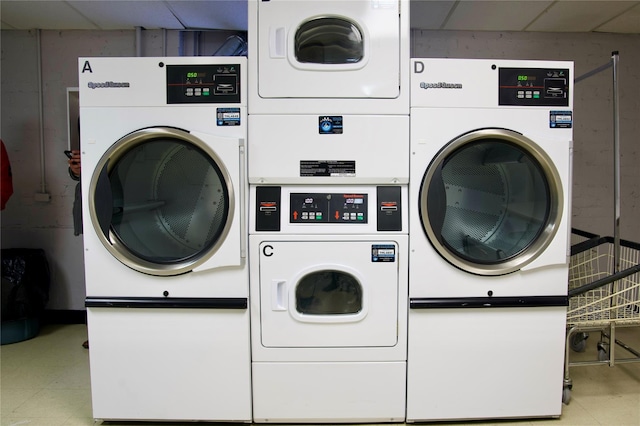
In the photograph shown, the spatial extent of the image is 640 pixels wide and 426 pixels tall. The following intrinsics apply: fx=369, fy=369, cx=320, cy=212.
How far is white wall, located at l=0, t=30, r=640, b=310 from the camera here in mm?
2984

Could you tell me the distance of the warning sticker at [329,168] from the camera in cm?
A: 174

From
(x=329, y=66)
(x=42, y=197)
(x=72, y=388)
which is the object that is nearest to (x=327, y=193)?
(x=329, y=66)

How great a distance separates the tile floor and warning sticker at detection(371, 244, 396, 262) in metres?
0.99

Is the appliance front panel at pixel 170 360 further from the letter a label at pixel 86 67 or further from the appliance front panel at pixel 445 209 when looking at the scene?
the letter a label at pixel 86 67

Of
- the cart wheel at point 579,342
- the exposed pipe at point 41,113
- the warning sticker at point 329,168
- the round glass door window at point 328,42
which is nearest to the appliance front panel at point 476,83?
the round glass door window at point 328,42

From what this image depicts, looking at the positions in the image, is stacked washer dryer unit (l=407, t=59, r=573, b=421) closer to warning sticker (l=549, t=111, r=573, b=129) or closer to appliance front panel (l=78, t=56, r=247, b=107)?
warning sticker (l=549, t=111, r=573, b=129)

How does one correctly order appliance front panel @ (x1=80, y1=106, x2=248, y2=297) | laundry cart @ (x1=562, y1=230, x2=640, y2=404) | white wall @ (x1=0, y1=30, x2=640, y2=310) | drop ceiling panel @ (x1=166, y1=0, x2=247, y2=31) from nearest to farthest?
1. appliance front panel @ (x1=80, y1=106, x2=248, y2=297)
2. laundry cart @ (x1=562, y1=230, x2=640, y2=404)
3. drop ceiling panel @ (x1=166, y1=0, x2=247, y2=31)
4. white wall @ (x1=0, y1=30, x2=640, y2=310)

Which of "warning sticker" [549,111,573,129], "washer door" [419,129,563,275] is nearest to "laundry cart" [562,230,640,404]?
"washer door" [419,129,563,275]

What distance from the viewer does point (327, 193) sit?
1752 mm

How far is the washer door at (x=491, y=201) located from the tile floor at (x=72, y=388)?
88cm

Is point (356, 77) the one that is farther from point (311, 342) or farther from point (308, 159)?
point (311, 342)

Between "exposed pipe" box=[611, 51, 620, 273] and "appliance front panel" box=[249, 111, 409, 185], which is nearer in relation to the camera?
"appliance front panel" box=[249, 111, 409, 185]

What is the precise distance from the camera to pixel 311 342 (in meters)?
1.78

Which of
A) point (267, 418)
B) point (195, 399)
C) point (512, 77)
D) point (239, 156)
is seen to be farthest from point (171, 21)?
point (267, 418)
